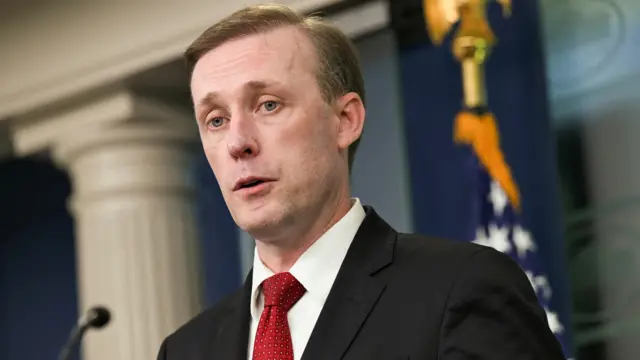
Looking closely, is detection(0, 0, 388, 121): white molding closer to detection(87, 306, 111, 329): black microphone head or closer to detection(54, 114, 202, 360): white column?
detection(54, 114, 202, 360): white column

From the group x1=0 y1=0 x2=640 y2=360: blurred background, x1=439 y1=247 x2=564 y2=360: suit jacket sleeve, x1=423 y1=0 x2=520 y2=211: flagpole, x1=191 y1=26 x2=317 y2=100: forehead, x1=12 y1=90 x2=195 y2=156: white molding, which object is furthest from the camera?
x1=12 y1=90 x2=195 y2=156: white molding

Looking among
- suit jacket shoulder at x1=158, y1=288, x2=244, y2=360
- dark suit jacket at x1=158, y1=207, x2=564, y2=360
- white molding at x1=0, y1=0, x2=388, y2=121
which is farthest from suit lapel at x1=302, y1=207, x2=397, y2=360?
white molding at x1=0, y1=0, x2=388, y2=121

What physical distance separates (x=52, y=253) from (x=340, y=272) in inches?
170

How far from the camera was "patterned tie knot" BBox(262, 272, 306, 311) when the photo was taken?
5.18ft

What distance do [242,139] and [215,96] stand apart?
89mm

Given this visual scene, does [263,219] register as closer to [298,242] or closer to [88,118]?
[298,242]

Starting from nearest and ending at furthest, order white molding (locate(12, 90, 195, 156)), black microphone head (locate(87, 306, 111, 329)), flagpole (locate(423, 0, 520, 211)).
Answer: black microphone head (locate(87, 306, 111, 329)), flagpole (locate(423, 0, 520, 211)), white molding (locate(12, 90, 195, 156))

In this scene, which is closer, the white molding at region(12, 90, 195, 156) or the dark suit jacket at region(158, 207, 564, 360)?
the dark suit jacket at region(158, 207, 564, 360)

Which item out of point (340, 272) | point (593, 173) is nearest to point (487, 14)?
point (593, 173)

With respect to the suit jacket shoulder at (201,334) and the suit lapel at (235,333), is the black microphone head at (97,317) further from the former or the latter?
the suit lapel at (235,333)

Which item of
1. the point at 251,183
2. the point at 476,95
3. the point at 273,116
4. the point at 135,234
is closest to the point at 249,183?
the point at 251,183

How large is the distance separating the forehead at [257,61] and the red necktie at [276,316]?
298mm

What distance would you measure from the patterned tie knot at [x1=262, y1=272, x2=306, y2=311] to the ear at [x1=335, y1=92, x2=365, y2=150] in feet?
0.75

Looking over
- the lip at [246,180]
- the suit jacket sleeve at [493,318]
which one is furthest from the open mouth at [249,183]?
the suit jacket sleeve at [493,318]
